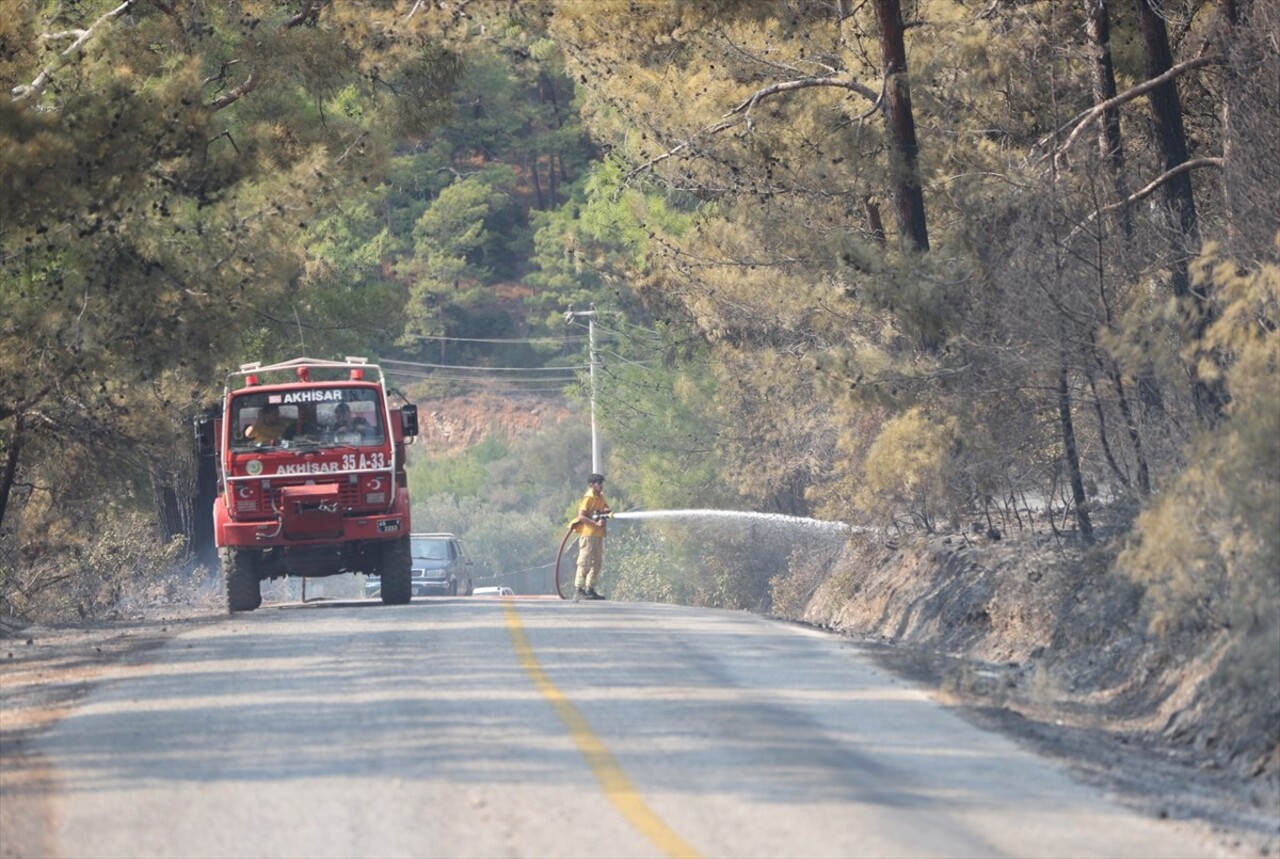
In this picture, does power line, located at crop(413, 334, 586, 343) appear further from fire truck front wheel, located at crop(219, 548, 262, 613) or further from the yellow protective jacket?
fire truck front wheel, located at crop(219, 548, 262, 613)

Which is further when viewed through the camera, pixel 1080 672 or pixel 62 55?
pixel 62 55

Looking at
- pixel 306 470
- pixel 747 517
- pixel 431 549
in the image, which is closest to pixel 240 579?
pixel 306 470

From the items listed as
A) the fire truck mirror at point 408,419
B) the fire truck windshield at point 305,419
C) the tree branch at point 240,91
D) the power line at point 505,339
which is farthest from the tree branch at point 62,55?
the power line at point 505,339

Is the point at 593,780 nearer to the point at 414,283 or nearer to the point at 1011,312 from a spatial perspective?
the point at 1011,312

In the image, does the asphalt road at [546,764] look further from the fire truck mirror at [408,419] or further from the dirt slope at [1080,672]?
the fire truck mirror at [408,419]

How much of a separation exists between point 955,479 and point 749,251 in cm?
830

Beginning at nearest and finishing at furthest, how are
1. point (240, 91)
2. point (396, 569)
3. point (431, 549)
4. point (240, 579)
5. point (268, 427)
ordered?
1. point (268, 427)
2. point (240, 579)
3. point (396, 569)
4. point (240, 91)
5. point (431, 549)

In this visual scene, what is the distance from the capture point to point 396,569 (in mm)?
21906

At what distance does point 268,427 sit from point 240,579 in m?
1.99

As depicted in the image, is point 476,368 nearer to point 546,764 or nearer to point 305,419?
point 305,419

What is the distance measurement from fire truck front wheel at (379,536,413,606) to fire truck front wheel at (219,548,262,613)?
1560mm

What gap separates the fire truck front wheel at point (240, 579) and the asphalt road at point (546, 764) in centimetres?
583

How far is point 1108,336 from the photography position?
16547mm

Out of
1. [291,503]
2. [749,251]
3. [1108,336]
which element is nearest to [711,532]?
[749,251]
